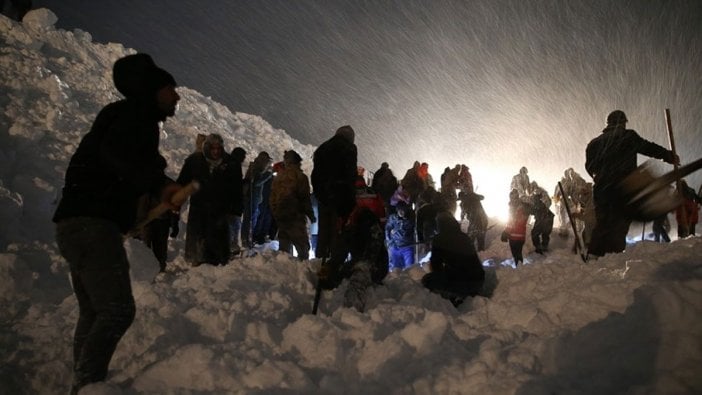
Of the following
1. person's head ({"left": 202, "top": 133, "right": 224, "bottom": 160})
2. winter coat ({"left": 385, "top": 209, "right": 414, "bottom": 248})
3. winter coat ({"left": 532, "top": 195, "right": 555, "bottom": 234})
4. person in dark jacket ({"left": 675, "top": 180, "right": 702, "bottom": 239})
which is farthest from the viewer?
winter coat ({"left": 532, "top": 195, "right": 555, "bottom": 234})

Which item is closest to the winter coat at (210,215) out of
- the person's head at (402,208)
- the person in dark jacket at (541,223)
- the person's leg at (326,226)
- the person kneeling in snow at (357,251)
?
the person's leg at (326,226)

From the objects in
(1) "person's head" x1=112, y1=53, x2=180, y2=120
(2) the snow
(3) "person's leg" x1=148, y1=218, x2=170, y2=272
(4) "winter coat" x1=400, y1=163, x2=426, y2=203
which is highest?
(4) "winter coat" x1=400, y1=163, x2=426, y2=203

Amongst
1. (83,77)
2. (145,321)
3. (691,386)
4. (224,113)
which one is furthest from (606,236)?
(224,113)

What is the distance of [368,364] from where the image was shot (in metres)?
2.77

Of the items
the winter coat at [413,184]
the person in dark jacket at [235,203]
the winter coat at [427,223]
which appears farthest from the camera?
the winter coat at [413,184]

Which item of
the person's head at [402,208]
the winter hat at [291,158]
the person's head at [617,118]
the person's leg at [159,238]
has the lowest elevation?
the person's leg at [159,238]

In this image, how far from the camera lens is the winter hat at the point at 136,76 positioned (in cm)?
259

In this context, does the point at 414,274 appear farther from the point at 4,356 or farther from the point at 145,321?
the point at 4,356

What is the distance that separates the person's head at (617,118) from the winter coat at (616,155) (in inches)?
2.8

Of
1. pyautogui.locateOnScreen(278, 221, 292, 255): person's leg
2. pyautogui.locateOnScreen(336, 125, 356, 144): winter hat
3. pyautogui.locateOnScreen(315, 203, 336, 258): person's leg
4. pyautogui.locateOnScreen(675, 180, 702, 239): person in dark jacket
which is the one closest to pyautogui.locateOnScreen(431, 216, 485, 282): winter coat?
pyautogui.locateOnScreen(315, 203, 336, 258): person's leg

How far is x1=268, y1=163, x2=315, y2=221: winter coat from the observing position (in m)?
6.74

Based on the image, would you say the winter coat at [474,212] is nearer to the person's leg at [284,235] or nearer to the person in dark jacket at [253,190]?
the person in dark jacket at [253,190]

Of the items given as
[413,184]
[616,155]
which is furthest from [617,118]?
[413,184]

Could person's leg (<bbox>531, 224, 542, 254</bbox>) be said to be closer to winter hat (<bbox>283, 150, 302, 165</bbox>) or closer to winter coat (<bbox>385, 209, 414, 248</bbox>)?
winter coat (<bbox>385, 209, 414, 248</bbox>)
